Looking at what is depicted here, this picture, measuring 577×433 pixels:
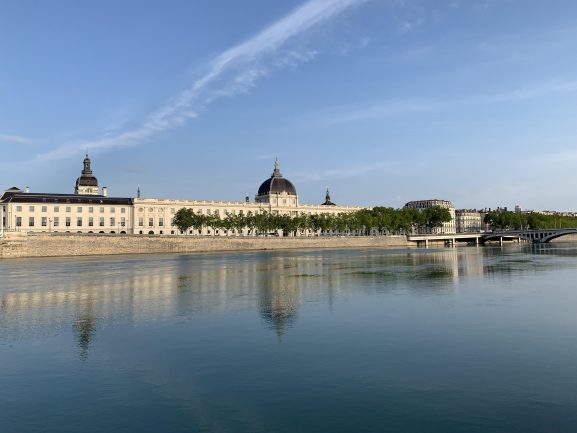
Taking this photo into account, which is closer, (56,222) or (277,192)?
(56,222)

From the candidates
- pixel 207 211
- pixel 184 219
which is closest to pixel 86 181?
pixel 207 211

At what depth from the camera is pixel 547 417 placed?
11359 mm

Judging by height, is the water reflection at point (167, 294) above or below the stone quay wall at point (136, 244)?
below

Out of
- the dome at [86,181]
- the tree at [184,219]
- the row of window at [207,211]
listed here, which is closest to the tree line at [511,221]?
the row of window at [207,211]

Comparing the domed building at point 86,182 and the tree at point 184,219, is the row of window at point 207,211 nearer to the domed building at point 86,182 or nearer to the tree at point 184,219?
the tree at point 184,219

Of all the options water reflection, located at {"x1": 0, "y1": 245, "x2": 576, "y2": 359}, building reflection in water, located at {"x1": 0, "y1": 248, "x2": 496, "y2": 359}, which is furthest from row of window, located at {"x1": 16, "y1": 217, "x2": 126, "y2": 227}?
building reflection in water, located at {"x1": 0, "y1": 248, "x2": 496, "y2": 359}

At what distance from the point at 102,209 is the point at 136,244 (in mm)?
36988

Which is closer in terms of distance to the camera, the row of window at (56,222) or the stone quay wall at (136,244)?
the stone quay wall at (136,244)

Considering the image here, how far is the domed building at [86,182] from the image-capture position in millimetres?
147375

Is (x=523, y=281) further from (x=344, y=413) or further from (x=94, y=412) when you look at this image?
(x=94, y=412)

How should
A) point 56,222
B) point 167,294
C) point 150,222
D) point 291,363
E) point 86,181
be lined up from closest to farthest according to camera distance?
point 291,363
point 167,294
point 56,222
point 150,222
point 86,181

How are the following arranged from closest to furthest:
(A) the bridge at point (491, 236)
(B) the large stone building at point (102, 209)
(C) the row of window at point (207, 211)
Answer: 1. (B) the large stone building at point (102, 209)
2. (C) the row of window at point (207, 211)
3. (A) the bridge at point (491, 236)

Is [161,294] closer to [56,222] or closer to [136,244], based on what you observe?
[136,244]

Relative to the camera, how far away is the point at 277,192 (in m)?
170
